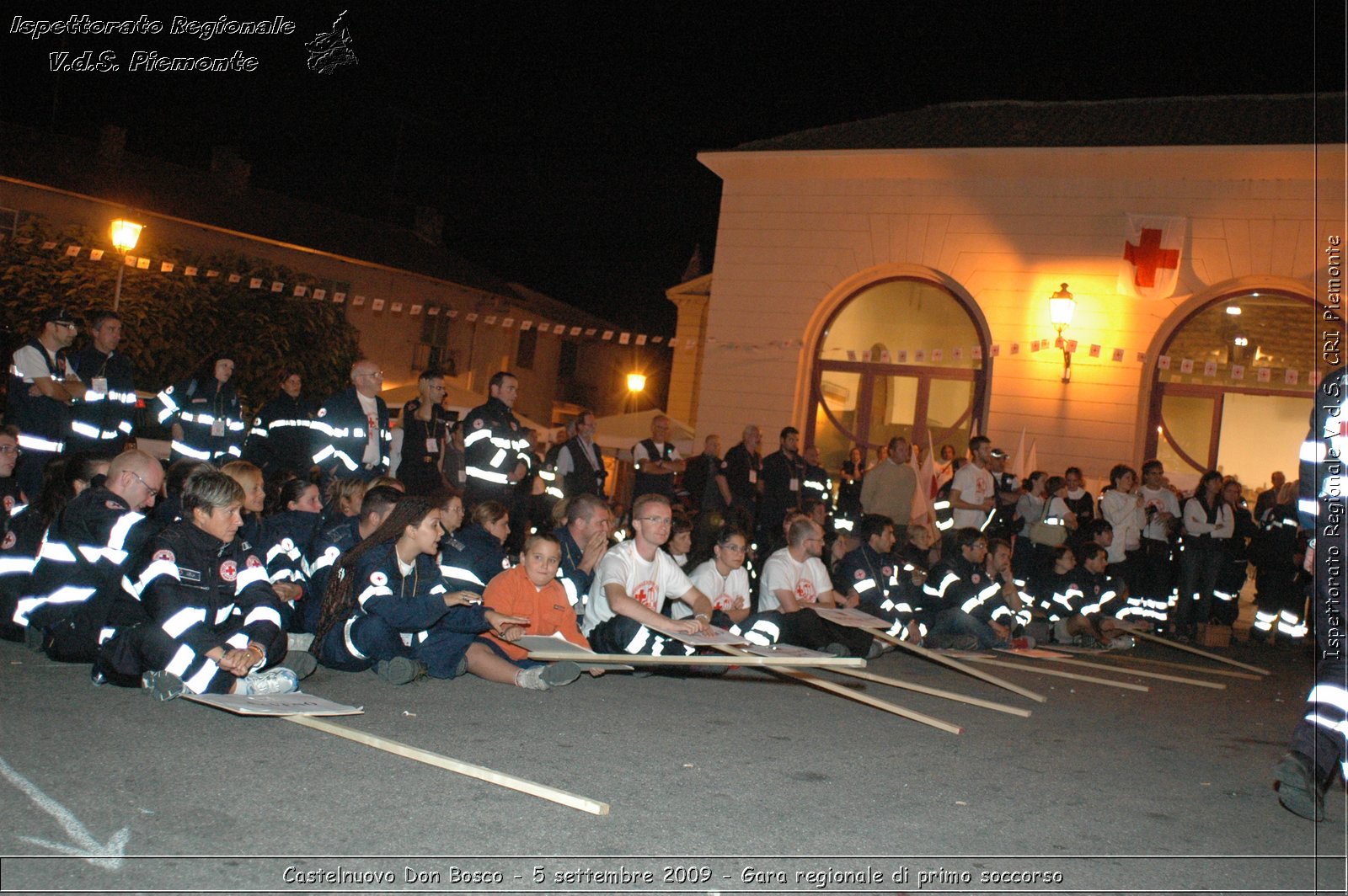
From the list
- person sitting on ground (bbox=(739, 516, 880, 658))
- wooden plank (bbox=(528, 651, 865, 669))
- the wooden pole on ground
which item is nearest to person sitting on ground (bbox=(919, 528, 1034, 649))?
the wooden pole on ground

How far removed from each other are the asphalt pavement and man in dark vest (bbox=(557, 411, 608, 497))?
4548 millimetres

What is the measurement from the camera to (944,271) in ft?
53.0

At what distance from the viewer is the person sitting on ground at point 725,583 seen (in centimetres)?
843

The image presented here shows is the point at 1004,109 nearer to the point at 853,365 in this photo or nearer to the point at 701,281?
the point at 853,365

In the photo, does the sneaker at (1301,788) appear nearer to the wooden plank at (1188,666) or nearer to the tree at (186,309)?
the wooden plank at (1188,666)

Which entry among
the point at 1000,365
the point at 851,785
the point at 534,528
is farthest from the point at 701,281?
the point at 851,785

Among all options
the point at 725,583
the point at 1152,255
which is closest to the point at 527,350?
the point at 1152,255

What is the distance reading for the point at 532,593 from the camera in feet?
23.5

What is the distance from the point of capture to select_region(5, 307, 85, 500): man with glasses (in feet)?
28.2

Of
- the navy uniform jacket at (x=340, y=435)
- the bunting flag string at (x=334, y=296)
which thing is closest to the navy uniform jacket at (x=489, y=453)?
the navy uniform jacket at (x=340, y=435)

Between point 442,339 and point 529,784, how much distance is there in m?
37.4

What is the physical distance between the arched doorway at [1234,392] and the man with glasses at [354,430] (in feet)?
33.6

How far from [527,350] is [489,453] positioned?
36.7 meters

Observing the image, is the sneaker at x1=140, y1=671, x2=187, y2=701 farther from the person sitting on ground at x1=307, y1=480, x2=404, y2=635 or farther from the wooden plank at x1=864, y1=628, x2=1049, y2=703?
the wooden plank at x1=864, y1=628, x2=1049, y2=703
